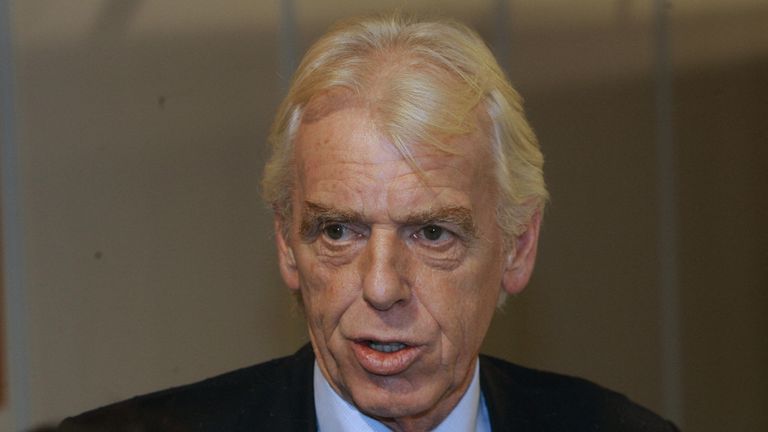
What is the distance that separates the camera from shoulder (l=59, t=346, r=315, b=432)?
7.11ft

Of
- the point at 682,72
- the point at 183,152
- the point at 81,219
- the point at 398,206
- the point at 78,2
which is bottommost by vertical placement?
the point at 398,206

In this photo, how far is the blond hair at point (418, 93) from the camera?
6.40ft

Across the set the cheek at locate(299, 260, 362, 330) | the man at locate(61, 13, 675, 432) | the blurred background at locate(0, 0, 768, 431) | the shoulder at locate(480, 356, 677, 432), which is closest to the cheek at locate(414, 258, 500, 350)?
the man at locate(61, 13, 675, 432)

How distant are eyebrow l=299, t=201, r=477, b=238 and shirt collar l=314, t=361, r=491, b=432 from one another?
0.99ft

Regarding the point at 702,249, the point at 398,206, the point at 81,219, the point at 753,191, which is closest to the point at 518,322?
the point at 702,249

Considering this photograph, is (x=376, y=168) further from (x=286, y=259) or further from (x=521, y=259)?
(x=521, y=259)

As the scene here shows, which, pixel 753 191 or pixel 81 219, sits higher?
pixel 753 191

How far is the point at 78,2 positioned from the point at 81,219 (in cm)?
46

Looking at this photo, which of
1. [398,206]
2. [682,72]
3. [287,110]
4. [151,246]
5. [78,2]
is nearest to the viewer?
[398,206]

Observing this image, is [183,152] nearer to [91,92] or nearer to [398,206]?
[91,92]

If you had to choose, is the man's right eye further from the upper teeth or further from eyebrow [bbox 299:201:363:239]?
the upper teeth

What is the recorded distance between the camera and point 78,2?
2529 millimetres

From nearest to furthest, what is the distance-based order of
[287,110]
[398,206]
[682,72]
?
[398,206]
[287,110]
[682,72]

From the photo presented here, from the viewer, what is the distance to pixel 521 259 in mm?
2242
